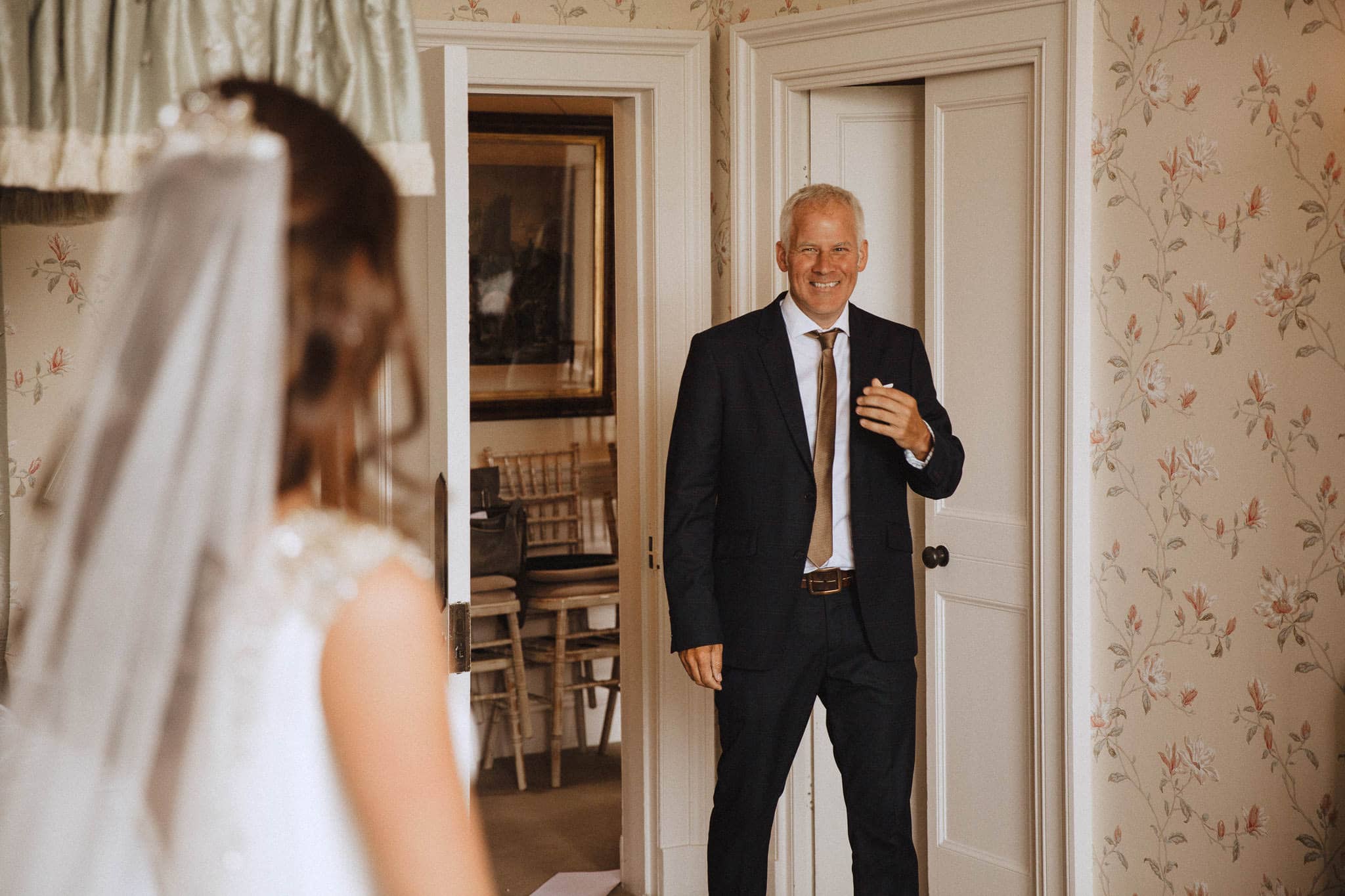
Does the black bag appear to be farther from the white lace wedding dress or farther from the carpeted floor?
the white lace wedding dress

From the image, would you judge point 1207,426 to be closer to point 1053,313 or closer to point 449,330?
point 1053,313

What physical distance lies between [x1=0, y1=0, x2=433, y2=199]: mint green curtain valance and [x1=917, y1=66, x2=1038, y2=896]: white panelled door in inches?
66.6

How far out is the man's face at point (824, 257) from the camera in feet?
8.41

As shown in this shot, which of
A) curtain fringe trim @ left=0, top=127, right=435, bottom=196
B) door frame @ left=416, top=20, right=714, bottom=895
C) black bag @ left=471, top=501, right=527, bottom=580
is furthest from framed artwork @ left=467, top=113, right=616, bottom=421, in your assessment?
curtain fringe trim @ left=0, top=127, right=435, bottom=196

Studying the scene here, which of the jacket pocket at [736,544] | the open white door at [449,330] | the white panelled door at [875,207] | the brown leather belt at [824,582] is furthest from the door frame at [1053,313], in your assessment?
the open white door at [449,330]

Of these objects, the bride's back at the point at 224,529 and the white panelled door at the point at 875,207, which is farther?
the white panelled door at the point at 875,207

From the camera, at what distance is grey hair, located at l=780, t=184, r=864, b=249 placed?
8.48 ft

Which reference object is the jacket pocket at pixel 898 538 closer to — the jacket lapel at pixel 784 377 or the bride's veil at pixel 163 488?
the jacket lapel at pixel 784 377

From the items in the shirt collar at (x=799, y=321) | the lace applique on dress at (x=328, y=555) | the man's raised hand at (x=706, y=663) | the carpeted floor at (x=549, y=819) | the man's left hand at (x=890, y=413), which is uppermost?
the shirt collar at (x=799, y=321)

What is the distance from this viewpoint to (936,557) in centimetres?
308

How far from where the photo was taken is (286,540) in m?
0.91

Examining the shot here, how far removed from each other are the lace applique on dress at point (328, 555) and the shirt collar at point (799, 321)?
1802 millimetres

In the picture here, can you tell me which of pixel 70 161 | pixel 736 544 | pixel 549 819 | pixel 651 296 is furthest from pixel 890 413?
pixel 549 819

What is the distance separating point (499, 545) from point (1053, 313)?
8.12 feet
